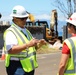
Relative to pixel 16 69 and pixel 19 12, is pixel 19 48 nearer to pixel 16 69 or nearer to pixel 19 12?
pixel 16 69

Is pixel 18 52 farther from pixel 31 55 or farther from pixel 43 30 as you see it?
pixel 43 30

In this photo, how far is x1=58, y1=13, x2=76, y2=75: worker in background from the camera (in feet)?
17.0

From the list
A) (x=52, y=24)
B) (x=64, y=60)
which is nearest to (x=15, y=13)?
(x=64, y=60)

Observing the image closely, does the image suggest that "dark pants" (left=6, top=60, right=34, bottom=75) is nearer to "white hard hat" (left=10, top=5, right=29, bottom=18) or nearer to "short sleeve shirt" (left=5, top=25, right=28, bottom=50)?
"short sleeve shirt" (left=5, top=25, right=28, bottom=50)

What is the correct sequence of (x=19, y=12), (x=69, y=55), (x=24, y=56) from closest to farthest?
1. (x=69, y=55)
2. (x=24, y=56)
3. (x=19, y=12)

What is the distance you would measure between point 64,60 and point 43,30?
1113 inches

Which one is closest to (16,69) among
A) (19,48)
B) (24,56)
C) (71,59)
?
(24,56)

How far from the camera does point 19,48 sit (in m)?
5.74

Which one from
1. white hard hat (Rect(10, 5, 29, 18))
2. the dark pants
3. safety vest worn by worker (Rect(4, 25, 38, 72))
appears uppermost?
white hard hat (Rect(10, 5, 29, 18))

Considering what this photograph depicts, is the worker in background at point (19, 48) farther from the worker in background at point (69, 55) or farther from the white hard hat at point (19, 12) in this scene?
the worker in background at point (69, 55)

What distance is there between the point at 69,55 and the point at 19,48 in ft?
2.89

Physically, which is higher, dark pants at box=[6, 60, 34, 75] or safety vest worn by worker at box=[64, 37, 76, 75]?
safety vest worn by worker at box=[64, 37, 76, 75]

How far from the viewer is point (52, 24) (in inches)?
1564

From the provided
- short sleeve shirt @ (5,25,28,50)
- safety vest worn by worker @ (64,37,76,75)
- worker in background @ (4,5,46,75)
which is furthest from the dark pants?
safety vest worn by worker @ (64,37,76,75)
